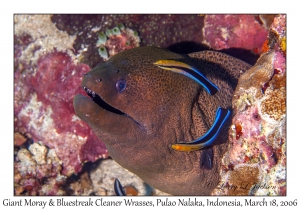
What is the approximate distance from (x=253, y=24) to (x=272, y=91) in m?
1.87

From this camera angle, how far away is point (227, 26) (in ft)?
12.9

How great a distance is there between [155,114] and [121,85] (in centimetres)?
43

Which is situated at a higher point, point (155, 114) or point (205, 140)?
point (155, 114)

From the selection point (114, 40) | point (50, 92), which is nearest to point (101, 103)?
point (114, 40)

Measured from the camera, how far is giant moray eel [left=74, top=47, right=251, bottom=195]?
220cm

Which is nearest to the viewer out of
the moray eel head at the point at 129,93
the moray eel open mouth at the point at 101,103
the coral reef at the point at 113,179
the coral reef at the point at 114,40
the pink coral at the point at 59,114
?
the moray eel head at the point at 129,93

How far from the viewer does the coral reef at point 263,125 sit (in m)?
2.36

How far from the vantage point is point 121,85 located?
2.24 meters

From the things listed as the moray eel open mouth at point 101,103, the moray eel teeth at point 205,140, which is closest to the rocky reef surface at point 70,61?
the moray eel teeth at point 205,140

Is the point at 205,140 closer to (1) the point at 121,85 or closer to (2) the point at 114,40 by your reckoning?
(1) the point at 121,85

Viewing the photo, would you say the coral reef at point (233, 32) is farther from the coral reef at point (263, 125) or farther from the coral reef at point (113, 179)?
the coral reef at point (113, 179)

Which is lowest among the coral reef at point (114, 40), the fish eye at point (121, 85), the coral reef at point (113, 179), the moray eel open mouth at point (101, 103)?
the coral reef at point (113, 179)

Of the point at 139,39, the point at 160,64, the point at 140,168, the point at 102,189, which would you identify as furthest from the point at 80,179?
→ the point at 160,64

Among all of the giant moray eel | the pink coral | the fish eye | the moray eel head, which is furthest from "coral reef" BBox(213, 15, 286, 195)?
the pink coral
